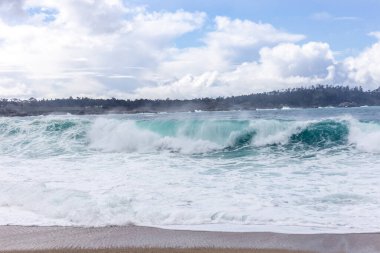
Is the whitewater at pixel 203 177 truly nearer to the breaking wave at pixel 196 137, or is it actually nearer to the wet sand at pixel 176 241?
the breaking wave at pixel 196 137

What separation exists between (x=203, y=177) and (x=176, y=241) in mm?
5094

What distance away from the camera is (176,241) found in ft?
21.0

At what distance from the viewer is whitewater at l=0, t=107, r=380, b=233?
7.64 meters

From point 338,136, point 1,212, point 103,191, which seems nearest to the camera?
point 1,212

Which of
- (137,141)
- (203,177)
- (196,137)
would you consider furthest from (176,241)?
(196,137)

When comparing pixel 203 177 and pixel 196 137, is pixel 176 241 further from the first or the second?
pixel 196 137

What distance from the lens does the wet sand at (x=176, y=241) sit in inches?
238

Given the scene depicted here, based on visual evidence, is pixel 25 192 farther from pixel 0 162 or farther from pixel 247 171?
pixel 0 162

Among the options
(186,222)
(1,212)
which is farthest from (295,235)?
(1,212)

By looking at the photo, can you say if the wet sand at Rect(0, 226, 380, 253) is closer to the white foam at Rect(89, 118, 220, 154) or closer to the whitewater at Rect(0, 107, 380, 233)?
the whitewater at Rect(0, 107, 380, 233)

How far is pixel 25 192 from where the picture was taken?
989 cm

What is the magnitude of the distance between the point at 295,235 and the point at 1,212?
212 inches

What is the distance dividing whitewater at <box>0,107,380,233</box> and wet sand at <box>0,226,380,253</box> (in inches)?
14.8

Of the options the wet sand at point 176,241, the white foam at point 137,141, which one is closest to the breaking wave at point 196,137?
the white foam at point 137,141
